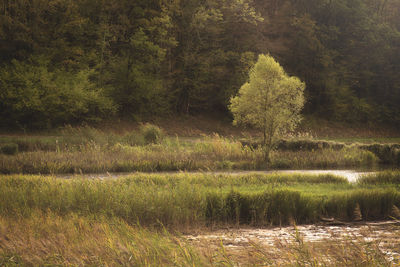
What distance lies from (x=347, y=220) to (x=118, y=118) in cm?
2890

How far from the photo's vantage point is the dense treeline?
3006cm

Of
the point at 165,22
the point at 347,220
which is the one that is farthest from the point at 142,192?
the point at 165,22

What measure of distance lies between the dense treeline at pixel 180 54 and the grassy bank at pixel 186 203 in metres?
19.9

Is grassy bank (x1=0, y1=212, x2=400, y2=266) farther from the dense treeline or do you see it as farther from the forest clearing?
the dense treeline

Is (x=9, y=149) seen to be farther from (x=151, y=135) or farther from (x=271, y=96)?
(x=271, y=96)

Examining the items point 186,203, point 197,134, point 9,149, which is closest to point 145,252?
point 186,203

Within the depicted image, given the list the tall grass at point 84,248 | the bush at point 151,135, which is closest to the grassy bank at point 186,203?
the tall grass at point 84,248

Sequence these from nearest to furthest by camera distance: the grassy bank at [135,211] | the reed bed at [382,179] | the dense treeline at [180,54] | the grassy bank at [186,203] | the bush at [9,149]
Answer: the grassy bank at [135,211], the grassy bank at [186,203], the reed bed at [382,179], the bush at [9,149], the dense treeline at [180,54]

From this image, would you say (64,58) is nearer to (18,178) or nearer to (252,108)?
(252,108)

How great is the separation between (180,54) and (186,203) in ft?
109

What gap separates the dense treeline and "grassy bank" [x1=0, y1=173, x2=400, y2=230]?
19.9 metres

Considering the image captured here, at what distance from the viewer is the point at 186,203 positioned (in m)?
9.52

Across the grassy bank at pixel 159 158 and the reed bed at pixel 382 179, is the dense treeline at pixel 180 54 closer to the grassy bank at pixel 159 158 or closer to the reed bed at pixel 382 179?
the grassy bank at pixel 159 158

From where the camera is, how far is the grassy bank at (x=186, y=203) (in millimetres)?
9086
